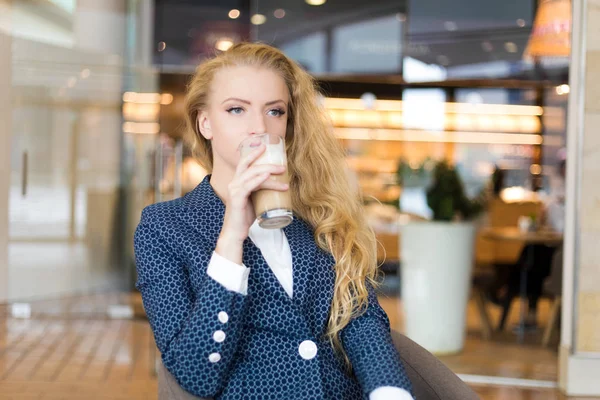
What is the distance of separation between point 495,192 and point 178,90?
541 centimetres

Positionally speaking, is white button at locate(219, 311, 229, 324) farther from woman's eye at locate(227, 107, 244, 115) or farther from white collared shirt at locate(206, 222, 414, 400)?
woman's eye at locate(227, 107, 244, 115)

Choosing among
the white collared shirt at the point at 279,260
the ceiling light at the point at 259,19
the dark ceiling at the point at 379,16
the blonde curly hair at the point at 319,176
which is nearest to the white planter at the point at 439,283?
the dark ceiling at the point at 379,16

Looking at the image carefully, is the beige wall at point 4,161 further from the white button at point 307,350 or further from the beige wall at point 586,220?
the white button at point 307,350

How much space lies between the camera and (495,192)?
22.5ft

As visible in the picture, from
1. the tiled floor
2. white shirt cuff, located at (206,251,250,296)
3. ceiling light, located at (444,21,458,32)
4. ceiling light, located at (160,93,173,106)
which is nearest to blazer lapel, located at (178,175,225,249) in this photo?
white shirt cuff, located at (206,251,250,296)

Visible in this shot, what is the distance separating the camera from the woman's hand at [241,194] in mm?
1397

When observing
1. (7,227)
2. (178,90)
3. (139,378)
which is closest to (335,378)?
(139,378)

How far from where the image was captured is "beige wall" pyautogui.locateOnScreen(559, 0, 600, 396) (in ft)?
13.4

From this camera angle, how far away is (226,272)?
1.44 metres

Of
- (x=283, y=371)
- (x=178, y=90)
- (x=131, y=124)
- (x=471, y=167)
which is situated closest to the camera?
(x=283, y=371)

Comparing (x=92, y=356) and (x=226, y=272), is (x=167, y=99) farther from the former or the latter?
(x=226, y=272)

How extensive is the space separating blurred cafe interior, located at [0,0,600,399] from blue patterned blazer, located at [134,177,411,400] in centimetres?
286

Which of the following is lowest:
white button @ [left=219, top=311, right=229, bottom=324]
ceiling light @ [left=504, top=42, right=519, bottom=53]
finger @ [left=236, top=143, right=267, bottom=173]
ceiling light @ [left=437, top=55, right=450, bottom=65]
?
white button @ [left=219, top=311, right=229, bottom=324]

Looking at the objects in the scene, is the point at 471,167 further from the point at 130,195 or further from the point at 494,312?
the point at 130,195
